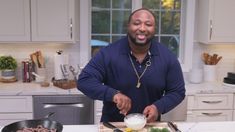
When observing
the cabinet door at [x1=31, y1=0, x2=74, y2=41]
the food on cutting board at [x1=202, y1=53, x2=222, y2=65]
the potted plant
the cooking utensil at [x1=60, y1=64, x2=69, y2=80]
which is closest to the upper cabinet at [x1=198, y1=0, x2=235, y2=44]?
the food on cutting board at [x1=202, y1=53, x2=222, y2=65]

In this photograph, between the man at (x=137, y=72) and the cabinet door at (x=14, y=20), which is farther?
the cabinet door at (x=14, y=20)

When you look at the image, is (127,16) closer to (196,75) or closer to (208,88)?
(196,75)

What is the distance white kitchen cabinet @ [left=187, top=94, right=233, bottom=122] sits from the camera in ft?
10.4

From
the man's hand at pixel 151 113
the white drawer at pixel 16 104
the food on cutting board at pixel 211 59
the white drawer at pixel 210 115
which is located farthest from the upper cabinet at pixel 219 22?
the white drawer at pixel 16 104

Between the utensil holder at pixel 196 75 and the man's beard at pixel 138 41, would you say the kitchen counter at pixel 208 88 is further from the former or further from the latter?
the man's beard at pixel 138 41

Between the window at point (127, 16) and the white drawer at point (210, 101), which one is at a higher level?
the window at point (127, 16)

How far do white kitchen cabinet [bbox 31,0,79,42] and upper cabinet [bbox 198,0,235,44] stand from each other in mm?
1385

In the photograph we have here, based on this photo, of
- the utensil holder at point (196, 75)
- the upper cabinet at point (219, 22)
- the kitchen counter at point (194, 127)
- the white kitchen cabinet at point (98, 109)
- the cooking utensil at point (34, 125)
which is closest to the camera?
the cooking utensil at point (34, 125)

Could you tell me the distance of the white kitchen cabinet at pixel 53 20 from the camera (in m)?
3.14

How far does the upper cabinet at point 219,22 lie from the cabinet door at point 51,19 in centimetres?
141

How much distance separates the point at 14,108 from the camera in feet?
9.95

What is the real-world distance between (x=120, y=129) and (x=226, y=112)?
1.84m

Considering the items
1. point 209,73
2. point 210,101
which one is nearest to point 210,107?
point 210,101

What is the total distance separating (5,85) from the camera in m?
3.26
